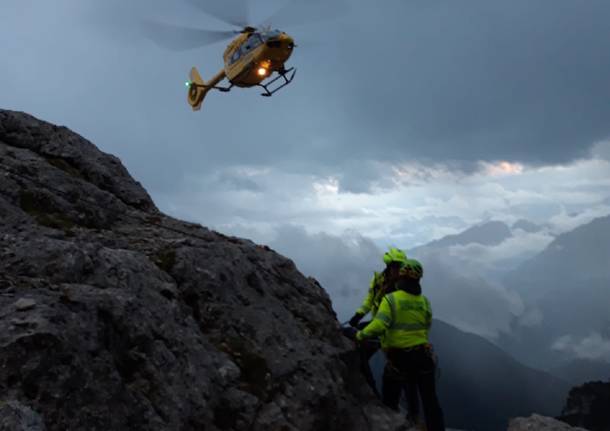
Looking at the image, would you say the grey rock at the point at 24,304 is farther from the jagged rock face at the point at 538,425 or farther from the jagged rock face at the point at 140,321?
the jagged rock face at the point at 538,425

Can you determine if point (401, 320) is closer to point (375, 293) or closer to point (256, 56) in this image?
point (375, 293)

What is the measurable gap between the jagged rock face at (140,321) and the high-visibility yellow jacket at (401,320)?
1877mm

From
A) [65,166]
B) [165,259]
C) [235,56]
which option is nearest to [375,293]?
[165,259]

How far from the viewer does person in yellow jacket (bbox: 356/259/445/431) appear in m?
12.6

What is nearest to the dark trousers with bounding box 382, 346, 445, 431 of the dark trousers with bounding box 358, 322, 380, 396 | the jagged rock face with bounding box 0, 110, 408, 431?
the jagged rock face with bounding box 0, 110, 408, 431

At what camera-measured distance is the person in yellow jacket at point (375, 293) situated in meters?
14.5

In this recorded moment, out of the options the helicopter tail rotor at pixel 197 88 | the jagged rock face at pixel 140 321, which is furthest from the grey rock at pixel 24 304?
the helicopter tail rotor at pixel 197 88

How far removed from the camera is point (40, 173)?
1493cm

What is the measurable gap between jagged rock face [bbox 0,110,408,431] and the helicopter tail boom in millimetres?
37213

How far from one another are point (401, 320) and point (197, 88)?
4970cm

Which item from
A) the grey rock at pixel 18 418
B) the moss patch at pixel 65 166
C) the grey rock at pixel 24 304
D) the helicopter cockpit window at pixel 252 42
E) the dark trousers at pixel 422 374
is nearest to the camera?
the grey rock at pixel 18 418

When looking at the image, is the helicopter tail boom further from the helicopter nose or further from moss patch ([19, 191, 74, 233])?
moss patch ([19, 191, 74, 233])

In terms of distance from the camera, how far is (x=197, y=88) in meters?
56.8

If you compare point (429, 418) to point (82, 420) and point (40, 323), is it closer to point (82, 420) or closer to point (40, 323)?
point (82, 420)
